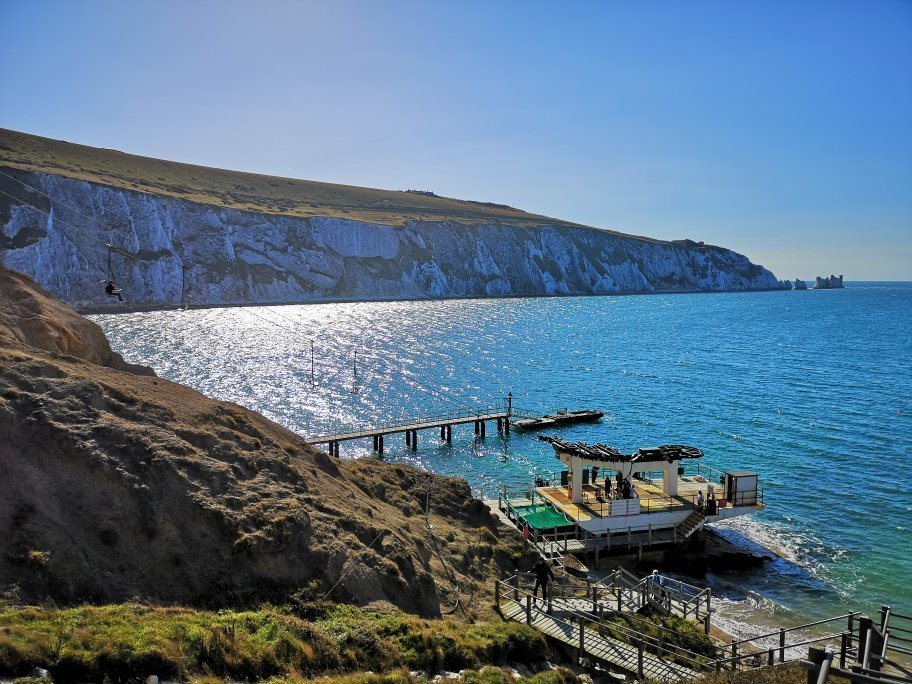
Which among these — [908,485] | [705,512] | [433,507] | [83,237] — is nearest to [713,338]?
[908,485]

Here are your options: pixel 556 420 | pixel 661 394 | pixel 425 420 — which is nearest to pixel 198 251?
pixel 425 420

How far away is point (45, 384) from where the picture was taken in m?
17.8

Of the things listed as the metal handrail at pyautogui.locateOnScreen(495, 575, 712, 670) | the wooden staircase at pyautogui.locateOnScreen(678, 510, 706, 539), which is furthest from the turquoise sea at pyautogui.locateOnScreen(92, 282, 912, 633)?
the metal handrail at pyautogui.locateOnScreen(495, 575, 712, 670)

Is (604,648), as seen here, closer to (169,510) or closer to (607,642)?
(607,642)

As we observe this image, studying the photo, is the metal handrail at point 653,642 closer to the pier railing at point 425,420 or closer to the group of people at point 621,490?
the group of people at point 621,490

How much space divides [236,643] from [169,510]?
507 centimetres

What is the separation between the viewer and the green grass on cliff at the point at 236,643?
1066 cm

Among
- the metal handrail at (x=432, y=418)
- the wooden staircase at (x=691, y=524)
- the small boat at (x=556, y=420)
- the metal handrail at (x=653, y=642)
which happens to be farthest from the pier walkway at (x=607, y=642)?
the small boat at (x=556, y=420)

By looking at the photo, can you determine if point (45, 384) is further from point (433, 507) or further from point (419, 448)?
point (419, 448)

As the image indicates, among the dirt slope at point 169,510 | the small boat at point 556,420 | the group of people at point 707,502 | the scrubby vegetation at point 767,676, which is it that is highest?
the dirt slope at point 169,510

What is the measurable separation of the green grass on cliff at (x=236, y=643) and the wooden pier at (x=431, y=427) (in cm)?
3274

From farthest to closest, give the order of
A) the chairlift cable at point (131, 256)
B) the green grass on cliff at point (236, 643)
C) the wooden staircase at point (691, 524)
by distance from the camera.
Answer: the chairlift cable at point (131, 256)
the wooden staircase at point (691, 524)
the green grass on cliff at point (236, 643)

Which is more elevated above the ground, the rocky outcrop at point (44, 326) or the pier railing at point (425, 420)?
the rocky outcrop at point (44, 326)

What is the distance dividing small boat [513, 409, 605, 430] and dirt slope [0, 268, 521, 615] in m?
36.9
